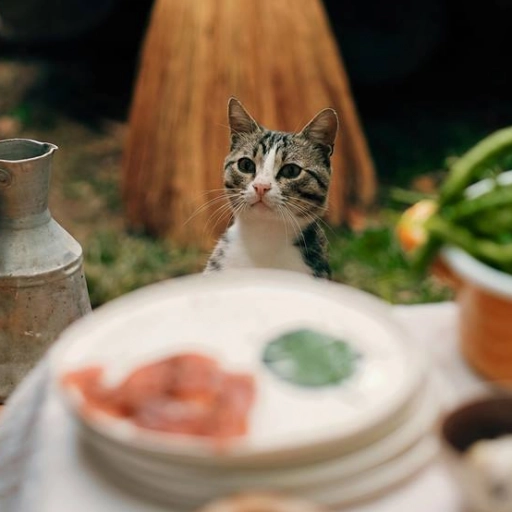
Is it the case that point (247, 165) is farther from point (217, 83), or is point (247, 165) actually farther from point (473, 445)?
point (217, 83)

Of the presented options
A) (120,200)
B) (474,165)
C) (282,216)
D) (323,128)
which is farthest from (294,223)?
(120,200)

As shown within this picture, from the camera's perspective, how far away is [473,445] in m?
0.67

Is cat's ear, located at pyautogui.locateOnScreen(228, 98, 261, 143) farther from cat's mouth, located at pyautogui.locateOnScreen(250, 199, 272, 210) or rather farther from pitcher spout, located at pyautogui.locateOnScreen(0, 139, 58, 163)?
pitcher spout, located at pyautogui.locateOnScreen(0, 139, 58, 163)

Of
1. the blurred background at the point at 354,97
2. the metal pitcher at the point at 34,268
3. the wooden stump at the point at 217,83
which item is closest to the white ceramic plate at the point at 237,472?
the metal pitcher at the point at 34,268

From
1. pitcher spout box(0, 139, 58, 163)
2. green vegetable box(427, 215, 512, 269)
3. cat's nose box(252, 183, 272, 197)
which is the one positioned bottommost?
pitcher spout box(0, 139, 58, 163)

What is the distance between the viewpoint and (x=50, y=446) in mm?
772

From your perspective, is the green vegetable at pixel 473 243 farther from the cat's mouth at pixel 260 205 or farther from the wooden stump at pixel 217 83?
the wooden stump at pixel 217 83

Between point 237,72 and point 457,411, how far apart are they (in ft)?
5.79

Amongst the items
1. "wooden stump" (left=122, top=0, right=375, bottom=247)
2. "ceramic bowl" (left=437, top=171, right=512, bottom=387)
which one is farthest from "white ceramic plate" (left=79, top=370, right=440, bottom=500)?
"wooden stump" (left=122, top=0, right=375, bottom=247)

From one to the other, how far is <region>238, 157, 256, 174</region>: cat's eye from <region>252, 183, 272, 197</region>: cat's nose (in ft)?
0.12

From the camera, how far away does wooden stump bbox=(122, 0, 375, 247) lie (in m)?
2.28

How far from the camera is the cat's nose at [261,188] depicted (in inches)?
46.8

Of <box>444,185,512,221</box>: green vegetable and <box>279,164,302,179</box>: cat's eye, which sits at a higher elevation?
<box>444,185,512,221</box>: green vegetable

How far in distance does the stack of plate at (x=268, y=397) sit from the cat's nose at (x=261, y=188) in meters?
0.30
